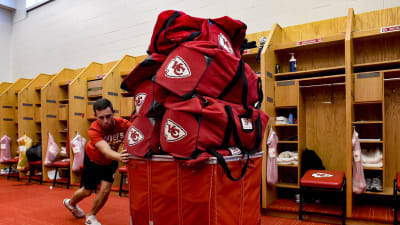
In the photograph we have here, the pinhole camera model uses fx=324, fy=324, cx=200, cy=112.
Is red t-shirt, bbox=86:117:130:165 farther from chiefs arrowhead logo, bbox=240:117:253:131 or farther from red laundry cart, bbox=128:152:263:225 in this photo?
chiefs arrowhead logo, bbox=240:117:253:131

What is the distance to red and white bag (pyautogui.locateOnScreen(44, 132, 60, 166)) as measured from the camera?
6.23 metres

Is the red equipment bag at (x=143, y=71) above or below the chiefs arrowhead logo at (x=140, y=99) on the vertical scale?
above

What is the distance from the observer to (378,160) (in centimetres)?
355

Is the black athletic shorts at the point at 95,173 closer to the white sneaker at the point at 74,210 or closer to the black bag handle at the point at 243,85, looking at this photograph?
the white sneaker at the point at 74,210

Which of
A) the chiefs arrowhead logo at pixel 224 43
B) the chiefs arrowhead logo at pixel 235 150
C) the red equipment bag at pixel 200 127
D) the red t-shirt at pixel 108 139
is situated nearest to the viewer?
the red equipment bag at pixel 200 127

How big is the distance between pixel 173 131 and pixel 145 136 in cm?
28

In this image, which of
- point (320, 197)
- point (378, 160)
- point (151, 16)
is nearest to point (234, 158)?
point (378, 160)

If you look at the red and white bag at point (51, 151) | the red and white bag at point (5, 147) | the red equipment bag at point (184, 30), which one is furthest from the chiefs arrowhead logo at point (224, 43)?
the red and white bag at point (5, 147)

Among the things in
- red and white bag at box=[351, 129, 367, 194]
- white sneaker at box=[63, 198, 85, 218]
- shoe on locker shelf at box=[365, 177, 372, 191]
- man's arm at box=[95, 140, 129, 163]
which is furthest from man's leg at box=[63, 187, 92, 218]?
shoe on locker shelf at box=[365, 177, 372, 191]

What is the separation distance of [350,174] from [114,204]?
2.99m

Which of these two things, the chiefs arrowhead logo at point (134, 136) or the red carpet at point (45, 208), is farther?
the red carpet at point (45, 208)

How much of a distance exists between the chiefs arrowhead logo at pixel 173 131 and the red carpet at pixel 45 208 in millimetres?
2108

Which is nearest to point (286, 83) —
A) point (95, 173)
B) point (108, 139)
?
point (108, 139)

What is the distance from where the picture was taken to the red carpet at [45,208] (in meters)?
3.61
